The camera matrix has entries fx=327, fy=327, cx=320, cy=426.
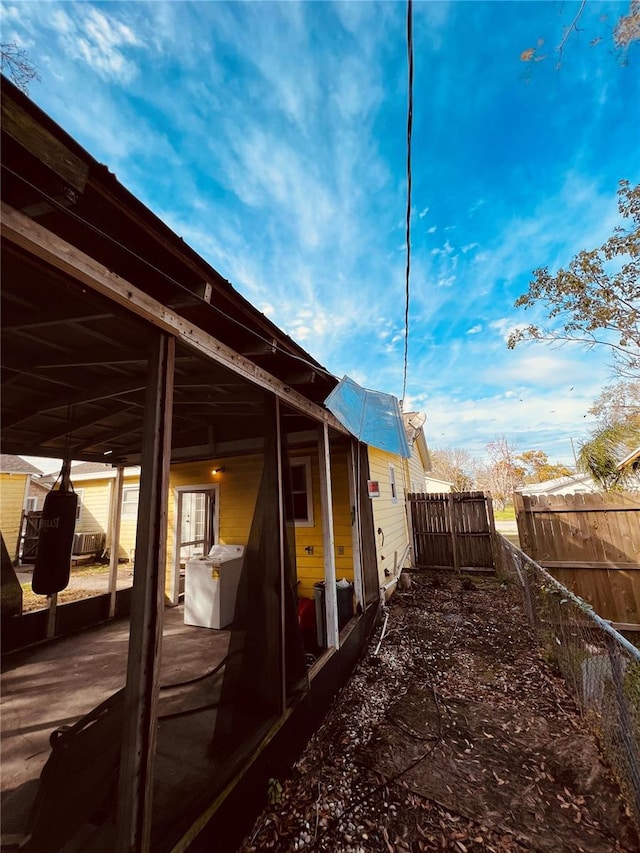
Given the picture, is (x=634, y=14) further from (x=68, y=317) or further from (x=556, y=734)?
(x=556, y=734)

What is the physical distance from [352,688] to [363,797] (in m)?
1.40

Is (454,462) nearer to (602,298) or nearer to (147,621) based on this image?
(602,298)

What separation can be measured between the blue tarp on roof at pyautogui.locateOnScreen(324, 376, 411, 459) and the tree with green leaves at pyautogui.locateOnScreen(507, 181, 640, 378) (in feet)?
16.3

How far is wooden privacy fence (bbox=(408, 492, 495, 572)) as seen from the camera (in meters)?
8.35

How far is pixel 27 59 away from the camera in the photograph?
2303mm

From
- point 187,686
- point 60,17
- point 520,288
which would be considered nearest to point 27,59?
point 60,17

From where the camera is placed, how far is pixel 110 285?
4.45 ft

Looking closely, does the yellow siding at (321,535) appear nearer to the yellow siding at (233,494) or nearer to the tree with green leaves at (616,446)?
the yellow siding at (233,494)

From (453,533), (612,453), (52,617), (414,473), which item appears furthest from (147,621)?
(414,473)

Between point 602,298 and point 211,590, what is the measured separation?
927 cm

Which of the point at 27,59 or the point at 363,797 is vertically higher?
the point at 27,59

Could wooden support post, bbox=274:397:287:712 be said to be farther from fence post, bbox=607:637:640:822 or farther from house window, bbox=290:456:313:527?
house window, bbox=290:456:313:527

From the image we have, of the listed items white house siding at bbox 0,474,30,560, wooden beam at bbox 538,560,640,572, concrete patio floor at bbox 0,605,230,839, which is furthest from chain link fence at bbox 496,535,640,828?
white house siding at bbox 0,474,30,560

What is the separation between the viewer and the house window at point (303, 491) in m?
5.19
